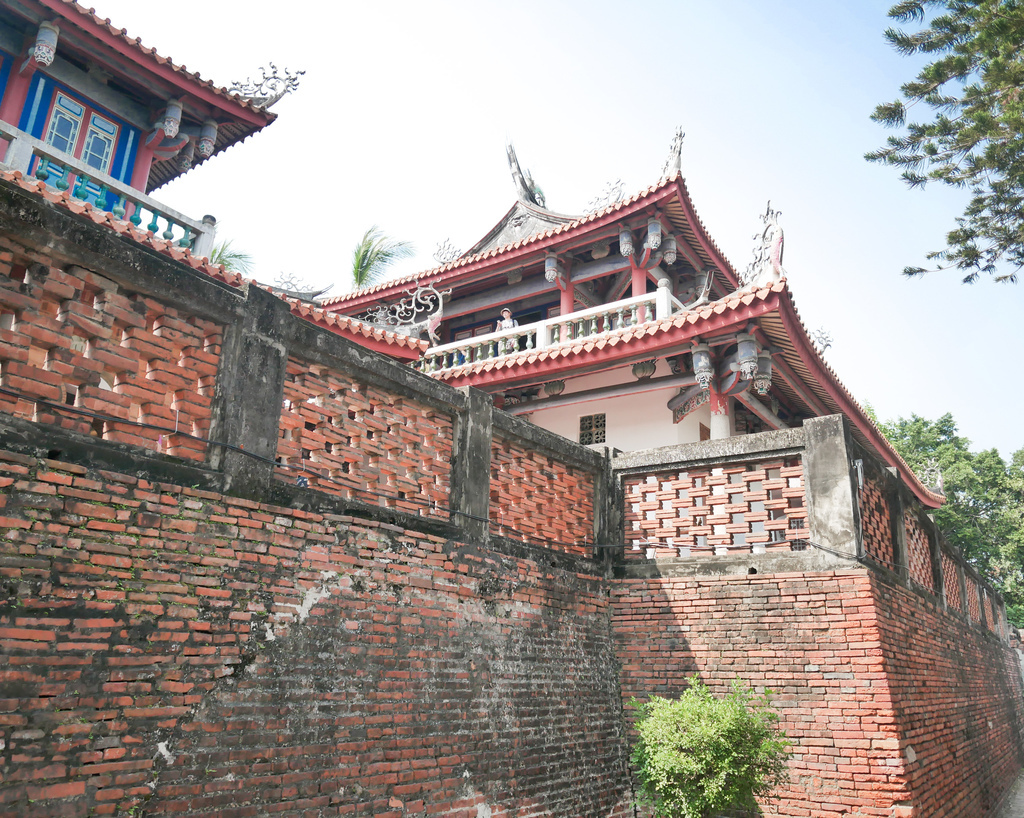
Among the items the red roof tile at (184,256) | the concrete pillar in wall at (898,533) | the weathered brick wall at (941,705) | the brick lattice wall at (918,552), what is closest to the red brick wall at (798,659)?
the weathered brick wall at (941,705)

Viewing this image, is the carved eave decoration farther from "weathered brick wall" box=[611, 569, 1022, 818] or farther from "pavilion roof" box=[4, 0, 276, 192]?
"weathered brick wall" box=[611, 569, 1022, 818]

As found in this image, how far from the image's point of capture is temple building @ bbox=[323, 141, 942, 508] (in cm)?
927

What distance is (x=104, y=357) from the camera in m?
3.81

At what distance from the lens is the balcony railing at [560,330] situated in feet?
34.2

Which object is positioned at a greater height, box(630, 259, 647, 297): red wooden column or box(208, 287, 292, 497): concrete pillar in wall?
box(630, 259, 647, 297): red wooden column

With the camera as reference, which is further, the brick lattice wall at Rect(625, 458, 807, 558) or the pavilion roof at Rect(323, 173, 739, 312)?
the pavilion roof at Rect(323, 173, 739, 312)

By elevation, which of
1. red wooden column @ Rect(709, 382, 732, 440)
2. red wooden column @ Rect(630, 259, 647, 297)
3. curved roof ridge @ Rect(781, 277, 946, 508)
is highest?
red wooden column @ Rect(630, 259, 647, 297)

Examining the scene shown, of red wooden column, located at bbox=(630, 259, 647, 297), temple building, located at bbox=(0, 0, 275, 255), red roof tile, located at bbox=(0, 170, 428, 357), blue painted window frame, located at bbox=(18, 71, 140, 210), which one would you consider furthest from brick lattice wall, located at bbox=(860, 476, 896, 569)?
blue painted window frame, located at bbox=(18, 71, 140, 210)

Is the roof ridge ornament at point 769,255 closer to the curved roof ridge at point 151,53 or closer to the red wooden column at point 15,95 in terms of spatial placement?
the curved roof ridge at point 151,53

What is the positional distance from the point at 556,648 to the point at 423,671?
1.65m

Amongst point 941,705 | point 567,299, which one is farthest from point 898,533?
point 567,299

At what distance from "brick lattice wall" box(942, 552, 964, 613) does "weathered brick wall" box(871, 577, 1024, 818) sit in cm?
25

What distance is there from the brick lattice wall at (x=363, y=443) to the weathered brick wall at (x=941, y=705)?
3691mm

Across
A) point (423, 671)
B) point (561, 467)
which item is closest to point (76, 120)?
point (561, 467)
